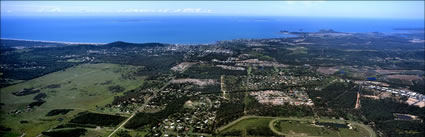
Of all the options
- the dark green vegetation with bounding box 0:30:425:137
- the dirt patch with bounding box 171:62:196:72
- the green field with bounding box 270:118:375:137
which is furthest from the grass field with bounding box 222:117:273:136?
the dirt patch with bounding box 171:62:196:72

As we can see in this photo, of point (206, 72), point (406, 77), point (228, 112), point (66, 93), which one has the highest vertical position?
point (206, 72)

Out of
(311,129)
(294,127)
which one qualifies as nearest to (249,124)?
(294,127)

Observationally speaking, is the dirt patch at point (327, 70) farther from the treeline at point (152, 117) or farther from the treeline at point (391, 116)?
the treeline at point (152, 117)

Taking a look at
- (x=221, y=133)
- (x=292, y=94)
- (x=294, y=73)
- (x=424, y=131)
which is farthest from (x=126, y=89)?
(x=424, y=131)

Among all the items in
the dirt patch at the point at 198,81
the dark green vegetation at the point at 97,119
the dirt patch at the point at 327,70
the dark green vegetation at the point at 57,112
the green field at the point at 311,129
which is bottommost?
the green field at the point at 311,129

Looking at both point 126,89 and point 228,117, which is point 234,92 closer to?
point 228,117

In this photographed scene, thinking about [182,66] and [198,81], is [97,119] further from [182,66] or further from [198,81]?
[182,66]

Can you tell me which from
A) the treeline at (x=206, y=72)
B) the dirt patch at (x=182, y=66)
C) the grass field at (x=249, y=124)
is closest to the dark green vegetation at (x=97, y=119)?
the grass field at (x=249, y=124)
